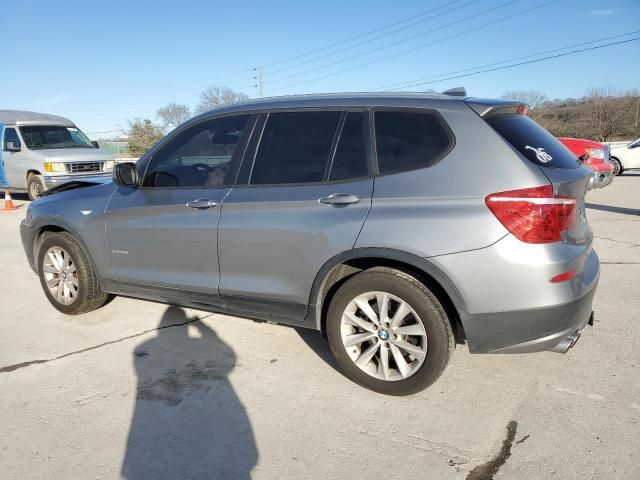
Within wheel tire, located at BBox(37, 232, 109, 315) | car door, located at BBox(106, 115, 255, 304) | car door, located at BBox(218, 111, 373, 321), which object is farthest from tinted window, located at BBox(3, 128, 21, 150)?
car door, located at BBox(218, 111, 373, 321)

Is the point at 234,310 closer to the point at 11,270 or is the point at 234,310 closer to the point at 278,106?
the point at 278,106

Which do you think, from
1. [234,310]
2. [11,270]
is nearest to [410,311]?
[234,310]

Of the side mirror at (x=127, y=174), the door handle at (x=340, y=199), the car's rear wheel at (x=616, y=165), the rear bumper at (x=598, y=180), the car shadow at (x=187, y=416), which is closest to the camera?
the car shadow at (x=187, y=416)

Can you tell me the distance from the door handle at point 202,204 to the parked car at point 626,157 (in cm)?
1849

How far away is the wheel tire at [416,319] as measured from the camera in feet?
9.35

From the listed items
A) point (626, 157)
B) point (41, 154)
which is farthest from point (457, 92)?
point (626, 157)

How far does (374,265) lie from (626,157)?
18384 mm

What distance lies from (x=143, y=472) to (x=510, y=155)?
2533 mm

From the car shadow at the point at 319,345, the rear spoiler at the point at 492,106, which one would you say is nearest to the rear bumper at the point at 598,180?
the rear spoiler at the point at 492,106

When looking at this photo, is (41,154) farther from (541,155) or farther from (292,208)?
(541,155)

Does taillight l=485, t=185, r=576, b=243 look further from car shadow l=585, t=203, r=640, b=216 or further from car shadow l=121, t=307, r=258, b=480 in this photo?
car shadow l=585, t=203, r=640, b=216

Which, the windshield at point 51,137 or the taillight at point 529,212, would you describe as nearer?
the taillight at point 529,212

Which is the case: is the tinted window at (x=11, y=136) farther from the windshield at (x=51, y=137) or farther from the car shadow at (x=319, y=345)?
the car shadow at (x=319, y=345)

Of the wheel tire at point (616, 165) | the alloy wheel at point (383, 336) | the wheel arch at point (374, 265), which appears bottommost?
the wheel tire at point (616, 165)
